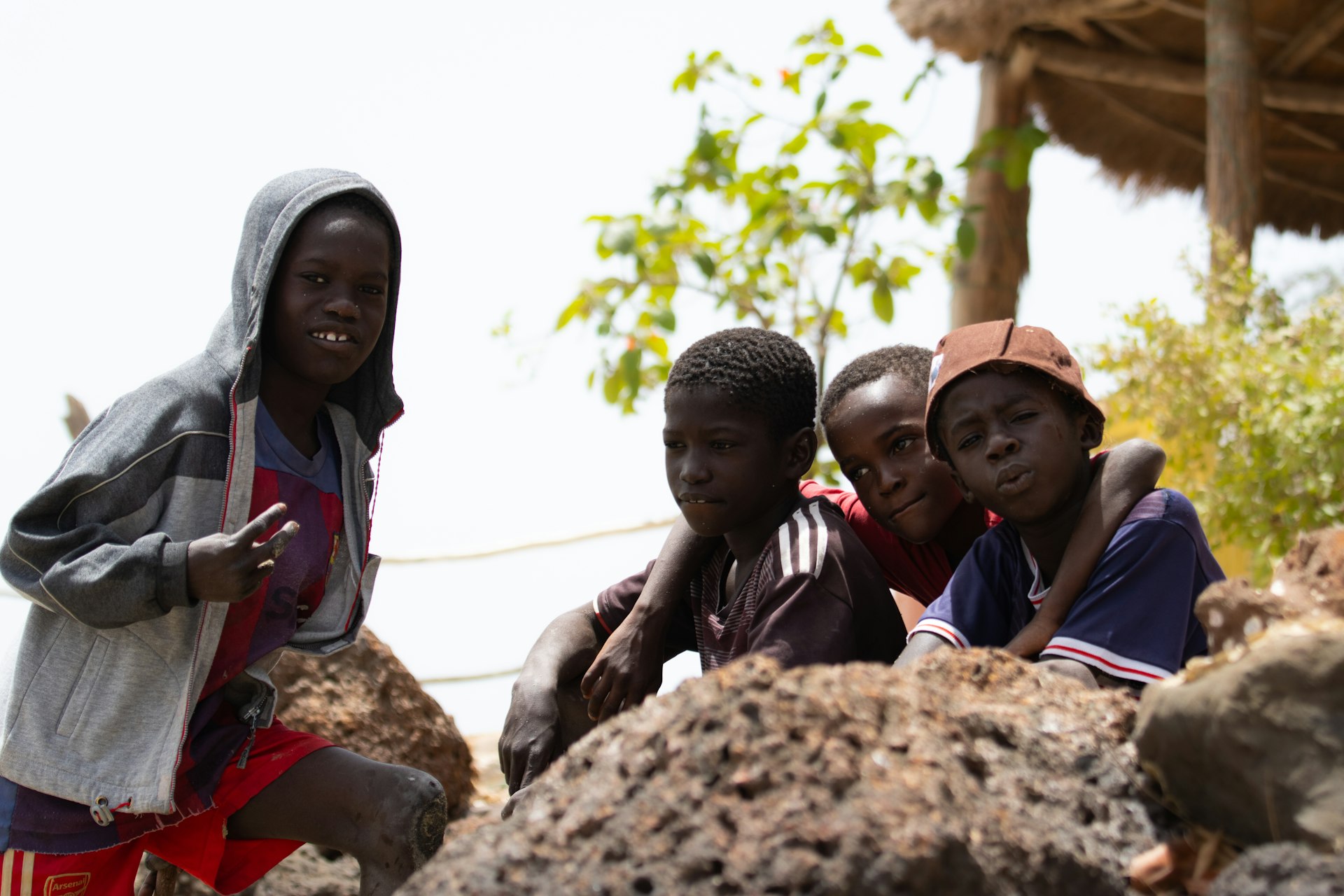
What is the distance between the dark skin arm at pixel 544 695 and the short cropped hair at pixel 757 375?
62 centimetres

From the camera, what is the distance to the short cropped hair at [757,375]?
8.05ft

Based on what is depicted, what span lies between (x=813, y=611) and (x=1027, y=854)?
36.6 inches

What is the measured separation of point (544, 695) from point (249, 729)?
2.07 ft

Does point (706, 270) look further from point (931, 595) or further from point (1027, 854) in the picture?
point (1027, 854)

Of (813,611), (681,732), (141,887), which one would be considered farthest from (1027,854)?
(141,887)

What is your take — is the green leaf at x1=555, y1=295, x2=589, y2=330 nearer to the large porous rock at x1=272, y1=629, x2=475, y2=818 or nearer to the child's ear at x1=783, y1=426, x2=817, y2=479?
the large porous rock at x1=272, y1=629, x2=475, y2=818

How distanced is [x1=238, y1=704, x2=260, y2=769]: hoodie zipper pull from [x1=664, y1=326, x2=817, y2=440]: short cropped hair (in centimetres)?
111

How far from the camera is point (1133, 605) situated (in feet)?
6.32

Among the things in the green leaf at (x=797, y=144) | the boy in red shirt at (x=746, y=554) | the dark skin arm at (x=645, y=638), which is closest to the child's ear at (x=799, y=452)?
the boy in red shirt at (x=746, y=554)

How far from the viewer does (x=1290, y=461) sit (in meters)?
4.63

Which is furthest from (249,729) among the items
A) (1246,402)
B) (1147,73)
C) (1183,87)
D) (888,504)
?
(1183,87)

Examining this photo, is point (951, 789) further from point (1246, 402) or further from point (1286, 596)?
point (1246, 402)

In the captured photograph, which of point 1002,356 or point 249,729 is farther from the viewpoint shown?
point 249,729

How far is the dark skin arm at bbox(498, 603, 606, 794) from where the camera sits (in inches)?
92.5
